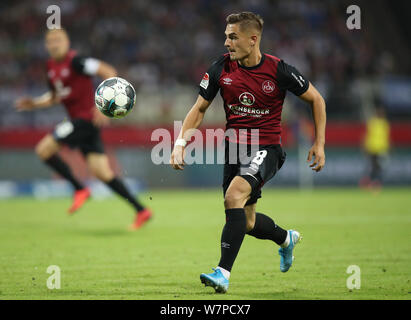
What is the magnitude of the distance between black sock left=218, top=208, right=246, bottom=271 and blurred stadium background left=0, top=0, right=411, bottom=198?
12.3 meters

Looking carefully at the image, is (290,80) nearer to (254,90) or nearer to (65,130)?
(254,90)

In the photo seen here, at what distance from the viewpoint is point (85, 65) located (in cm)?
974

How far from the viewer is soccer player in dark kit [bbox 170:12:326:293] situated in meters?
5.56

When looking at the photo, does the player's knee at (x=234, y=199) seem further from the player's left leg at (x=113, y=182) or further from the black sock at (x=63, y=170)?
the black sock at (x=63, y=170)

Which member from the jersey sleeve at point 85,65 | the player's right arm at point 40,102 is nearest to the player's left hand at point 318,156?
the jersey sleeve at point 85,65

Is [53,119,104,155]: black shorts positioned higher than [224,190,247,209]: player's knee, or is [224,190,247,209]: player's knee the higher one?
[53,119,104,155]: black shorts

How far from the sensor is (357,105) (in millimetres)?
19422

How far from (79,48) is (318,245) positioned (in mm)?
15578

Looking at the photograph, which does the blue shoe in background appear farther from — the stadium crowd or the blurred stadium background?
the stadium crowd

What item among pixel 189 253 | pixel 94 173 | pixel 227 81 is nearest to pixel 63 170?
pixel 94 173

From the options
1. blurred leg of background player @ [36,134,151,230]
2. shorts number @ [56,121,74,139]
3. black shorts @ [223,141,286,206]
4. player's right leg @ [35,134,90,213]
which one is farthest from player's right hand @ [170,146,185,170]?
player's right leg @ [35,134,90,213]

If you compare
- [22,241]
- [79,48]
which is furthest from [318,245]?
[79,48]

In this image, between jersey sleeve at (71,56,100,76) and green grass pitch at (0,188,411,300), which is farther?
jersey sleeve at (71,56,100,76)

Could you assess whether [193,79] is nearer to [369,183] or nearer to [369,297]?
[369,183]
